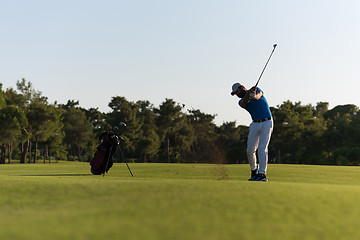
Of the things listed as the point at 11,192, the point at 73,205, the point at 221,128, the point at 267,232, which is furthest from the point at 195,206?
the point at 221,128

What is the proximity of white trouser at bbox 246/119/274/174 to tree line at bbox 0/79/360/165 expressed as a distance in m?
25.9

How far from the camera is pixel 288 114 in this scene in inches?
2378

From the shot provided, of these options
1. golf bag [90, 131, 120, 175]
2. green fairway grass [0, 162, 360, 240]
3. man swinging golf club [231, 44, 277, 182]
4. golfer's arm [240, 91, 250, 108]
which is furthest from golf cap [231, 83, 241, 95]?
green fairway grass [0, 162, 360, 240]

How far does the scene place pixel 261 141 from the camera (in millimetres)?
11820

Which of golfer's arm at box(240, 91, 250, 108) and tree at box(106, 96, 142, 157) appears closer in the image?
golfer's arm at box(240, 91, 250, 108)

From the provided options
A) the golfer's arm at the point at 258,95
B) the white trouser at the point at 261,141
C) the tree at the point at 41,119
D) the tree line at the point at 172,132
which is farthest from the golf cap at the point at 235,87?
the tree at the point at 41,119

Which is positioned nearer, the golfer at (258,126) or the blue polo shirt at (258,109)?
the golfer at (258,126)

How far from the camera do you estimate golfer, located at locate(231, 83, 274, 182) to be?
461 inches

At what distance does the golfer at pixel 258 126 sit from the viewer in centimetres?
1172

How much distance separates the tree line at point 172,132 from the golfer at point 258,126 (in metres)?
26.0

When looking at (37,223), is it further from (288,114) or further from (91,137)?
(91,137)

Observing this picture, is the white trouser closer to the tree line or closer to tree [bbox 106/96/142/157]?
the tree line

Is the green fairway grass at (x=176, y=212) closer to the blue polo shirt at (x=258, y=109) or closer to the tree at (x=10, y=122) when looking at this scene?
the blue polo shirt at (x=258, y=109)

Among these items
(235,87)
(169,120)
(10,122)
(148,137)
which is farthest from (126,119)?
(235,87)
